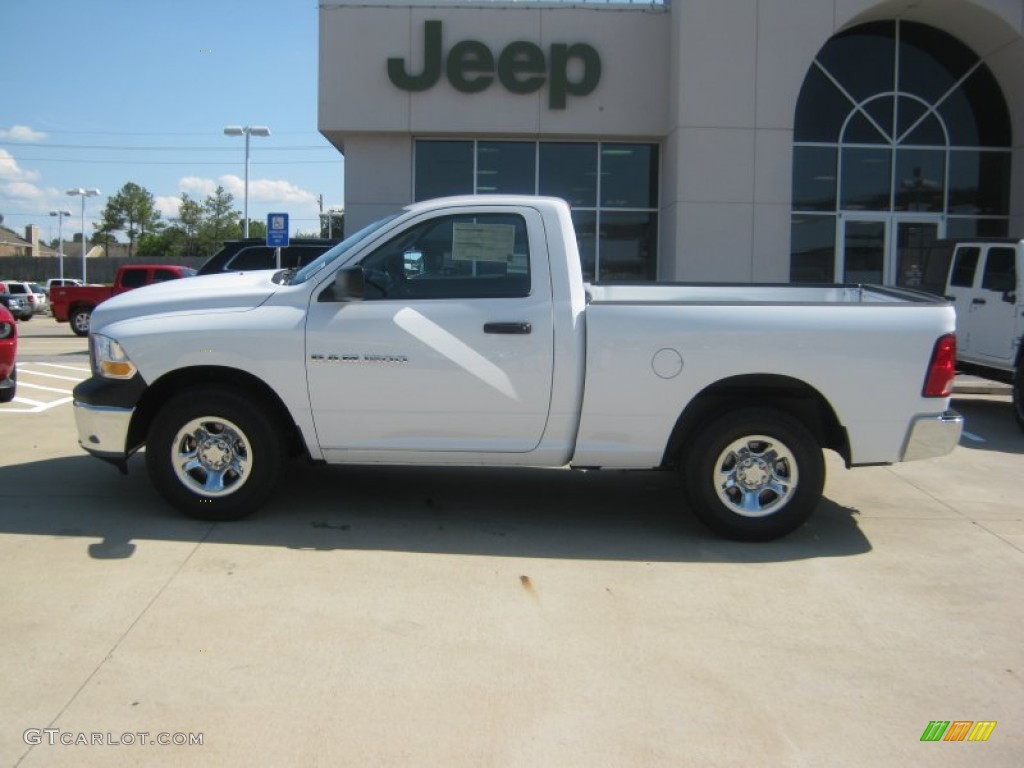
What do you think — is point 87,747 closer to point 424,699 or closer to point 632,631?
point 424,699

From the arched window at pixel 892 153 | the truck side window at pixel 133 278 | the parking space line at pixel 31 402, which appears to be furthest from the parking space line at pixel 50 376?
the arched window at pixel 892 153

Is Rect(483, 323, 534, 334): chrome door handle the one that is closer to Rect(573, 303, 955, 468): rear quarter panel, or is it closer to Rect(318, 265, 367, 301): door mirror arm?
Rect(573, 303, 955, 468): rear quarter panel

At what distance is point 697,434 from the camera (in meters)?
5.61

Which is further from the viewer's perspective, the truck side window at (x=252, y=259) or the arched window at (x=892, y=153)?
the arched window at (x=892, y=153)

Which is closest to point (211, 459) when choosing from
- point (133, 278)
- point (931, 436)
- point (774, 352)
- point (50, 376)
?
point (774, 352)

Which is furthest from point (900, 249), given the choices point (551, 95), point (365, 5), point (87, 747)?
point (87, 747)

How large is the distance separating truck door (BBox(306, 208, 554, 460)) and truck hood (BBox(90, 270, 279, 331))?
0.42 metres

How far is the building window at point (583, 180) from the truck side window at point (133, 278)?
813 cm

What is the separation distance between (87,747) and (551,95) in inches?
599

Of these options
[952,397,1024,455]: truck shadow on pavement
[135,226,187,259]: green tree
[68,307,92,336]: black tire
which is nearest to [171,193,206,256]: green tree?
[135,226,187,259]: green tree

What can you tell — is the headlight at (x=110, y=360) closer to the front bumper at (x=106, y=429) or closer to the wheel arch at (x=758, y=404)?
the front bumper at (x=106, y=429)

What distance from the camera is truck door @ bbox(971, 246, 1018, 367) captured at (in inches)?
405

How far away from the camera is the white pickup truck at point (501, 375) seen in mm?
5422

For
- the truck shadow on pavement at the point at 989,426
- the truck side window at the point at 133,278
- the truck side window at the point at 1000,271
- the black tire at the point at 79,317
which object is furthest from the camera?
the black tire at the point at 79,317
